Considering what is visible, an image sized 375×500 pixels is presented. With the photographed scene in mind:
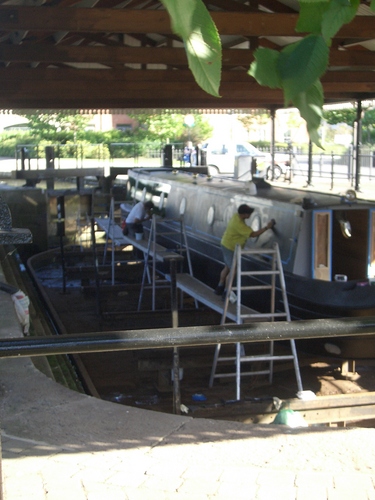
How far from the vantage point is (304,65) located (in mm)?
1593

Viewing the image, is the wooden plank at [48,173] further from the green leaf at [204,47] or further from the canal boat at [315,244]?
the green leaf at [204,47]

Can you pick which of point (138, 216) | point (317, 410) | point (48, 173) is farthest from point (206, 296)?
point (48, 173)

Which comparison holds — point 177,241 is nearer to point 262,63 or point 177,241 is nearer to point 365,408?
point 365,408

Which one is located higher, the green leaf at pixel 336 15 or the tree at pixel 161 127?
the tree at pixel 161 127

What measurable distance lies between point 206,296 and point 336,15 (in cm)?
977

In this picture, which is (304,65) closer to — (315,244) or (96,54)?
(315,244)

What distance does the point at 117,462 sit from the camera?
3904 millimetres

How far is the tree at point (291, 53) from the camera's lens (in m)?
1.44

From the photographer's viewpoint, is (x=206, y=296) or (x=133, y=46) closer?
(x=206, y=296)

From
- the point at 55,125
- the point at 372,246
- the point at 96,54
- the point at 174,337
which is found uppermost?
the point at 55,125

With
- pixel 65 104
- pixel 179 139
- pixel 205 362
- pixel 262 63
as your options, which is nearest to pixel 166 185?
pixel 65 104

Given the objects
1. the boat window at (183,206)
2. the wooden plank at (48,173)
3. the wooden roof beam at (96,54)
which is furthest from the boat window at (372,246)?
the wooden plank at (48,173)

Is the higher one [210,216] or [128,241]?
[210,216]

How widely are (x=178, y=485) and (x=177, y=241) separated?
41.8ft
